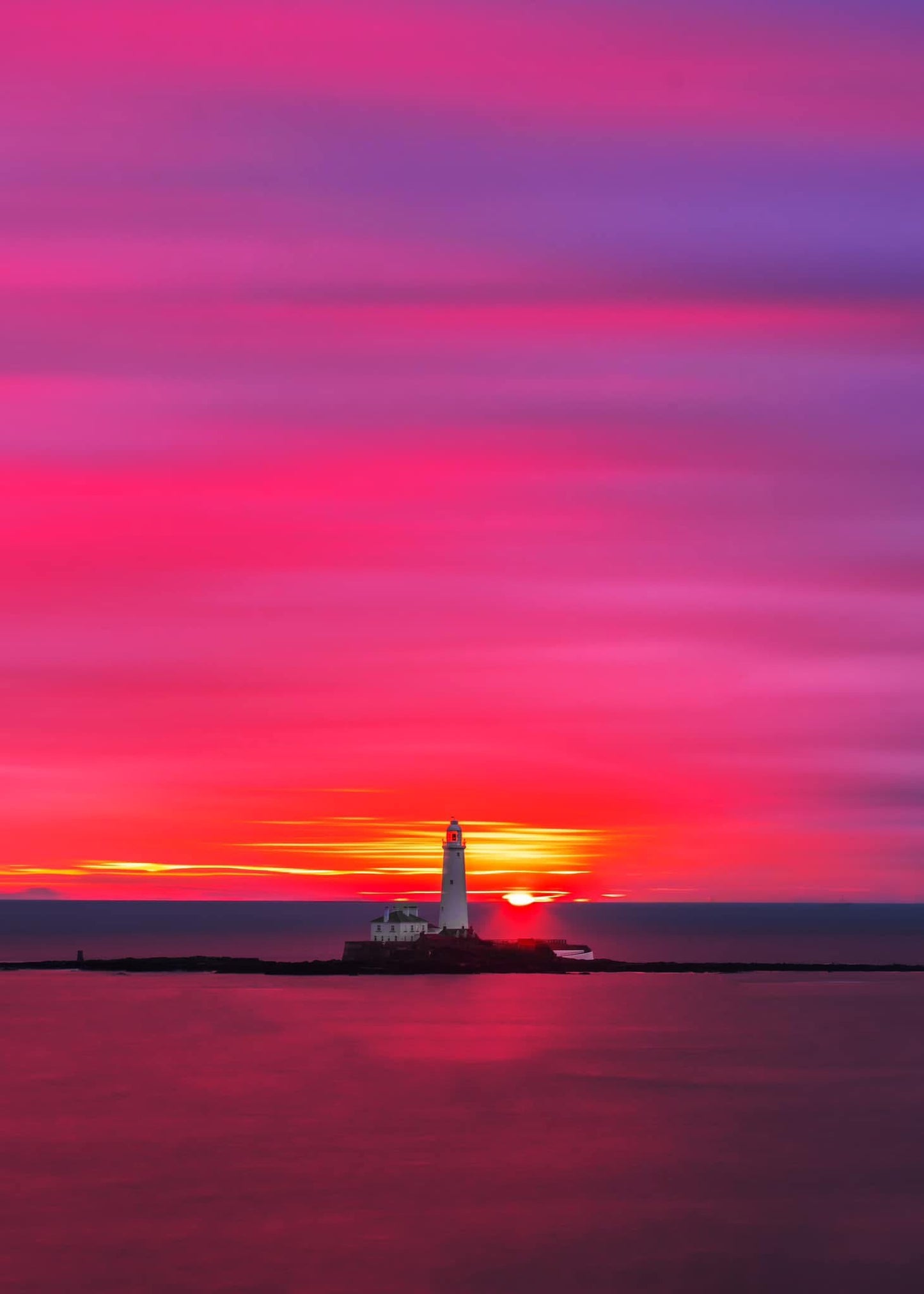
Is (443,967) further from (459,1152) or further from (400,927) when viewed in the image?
(459,1152)

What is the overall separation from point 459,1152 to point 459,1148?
660mm

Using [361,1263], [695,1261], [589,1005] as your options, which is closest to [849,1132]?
[695,1261]

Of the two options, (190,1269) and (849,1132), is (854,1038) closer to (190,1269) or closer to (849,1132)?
(849,1132)

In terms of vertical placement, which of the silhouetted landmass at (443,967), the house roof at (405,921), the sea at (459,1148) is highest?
the house roof at (405,921)

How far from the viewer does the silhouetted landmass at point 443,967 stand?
10069cm

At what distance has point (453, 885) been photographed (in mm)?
96938

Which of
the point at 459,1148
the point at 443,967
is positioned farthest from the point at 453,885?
the point at 459,1148

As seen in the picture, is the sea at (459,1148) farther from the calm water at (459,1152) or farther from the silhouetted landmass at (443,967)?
the silhouetted landmass at (443,967)

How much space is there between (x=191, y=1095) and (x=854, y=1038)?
2844 cm

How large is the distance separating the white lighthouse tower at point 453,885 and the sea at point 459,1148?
1100 cm

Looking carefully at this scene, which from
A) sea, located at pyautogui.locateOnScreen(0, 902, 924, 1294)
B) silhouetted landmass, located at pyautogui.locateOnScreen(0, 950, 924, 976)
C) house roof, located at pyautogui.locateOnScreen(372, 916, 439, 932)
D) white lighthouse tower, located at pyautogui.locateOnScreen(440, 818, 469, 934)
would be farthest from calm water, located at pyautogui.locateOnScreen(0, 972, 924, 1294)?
house roof, located at pyautogui.locateOnScreen(372, 916, 439, 932)

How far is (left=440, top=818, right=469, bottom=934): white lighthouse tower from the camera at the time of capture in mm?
94500

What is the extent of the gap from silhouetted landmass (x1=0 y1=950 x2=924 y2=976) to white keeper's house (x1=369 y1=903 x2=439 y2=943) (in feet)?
6.57

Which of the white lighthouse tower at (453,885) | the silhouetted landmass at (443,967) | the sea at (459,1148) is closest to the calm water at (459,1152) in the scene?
the sea at (459,1148)
